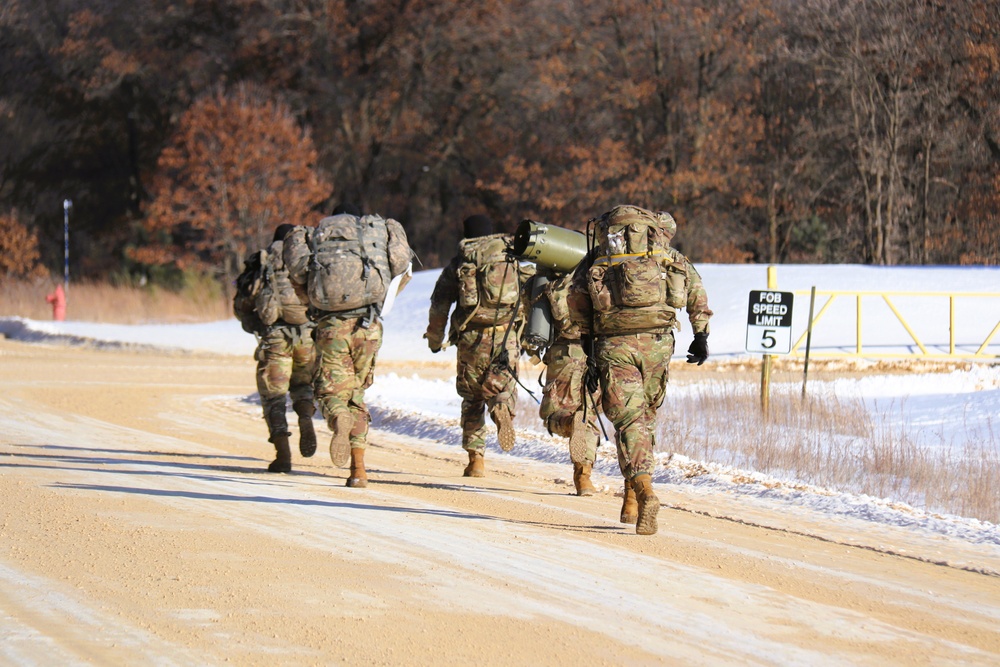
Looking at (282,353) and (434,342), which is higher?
(434,342)

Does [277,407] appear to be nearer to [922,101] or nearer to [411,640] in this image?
[411,640]

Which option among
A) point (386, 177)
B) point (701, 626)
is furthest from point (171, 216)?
point (701, 626)

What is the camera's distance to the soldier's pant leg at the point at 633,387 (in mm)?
7961

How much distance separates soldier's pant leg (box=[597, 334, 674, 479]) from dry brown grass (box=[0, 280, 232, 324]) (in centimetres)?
3214

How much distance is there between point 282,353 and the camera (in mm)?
11086

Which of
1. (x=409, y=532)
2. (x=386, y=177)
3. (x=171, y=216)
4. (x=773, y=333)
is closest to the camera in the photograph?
(x=409, y=532)

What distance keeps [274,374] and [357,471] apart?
1403 mm

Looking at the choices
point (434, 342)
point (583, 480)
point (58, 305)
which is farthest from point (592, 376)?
point (58, 305)

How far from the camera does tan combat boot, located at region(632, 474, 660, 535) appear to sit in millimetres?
7938

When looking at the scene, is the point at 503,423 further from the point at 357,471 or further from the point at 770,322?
the point at 770,322

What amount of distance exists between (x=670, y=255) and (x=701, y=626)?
2.76 meters

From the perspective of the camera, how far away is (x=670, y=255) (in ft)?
26.4

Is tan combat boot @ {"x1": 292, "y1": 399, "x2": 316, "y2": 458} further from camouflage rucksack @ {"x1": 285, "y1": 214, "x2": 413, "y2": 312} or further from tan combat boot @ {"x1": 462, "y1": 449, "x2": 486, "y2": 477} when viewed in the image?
camouflage rucksack @ {"x1": 285, "y1": 214, "x2": 413, "y2": 312}

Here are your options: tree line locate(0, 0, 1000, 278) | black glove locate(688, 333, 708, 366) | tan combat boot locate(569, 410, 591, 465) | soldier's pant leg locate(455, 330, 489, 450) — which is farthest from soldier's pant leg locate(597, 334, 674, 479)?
tree line locate(0, 0, 1000, 278)
